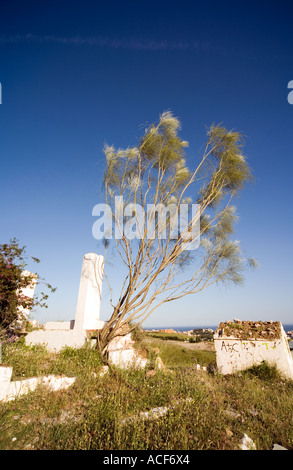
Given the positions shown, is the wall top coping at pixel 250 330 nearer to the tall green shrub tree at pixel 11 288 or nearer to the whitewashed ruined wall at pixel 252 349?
the whitewashed ruined wall at pixel 252 349

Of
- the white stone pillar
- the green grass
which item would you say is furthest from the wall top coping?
the white stone pillar

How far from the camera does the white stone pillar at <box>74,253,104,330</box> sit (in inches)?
274

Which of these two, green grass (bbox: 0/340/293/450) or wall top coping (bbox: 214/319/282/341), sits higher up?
wall top coping (bbox: 214/319/282/341)

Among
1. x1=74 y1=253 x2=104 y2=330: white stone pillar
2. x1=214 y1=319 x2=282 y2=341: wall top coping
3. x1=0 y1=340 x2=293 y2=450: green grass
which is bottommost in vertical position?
x1=0 y1=340 x2=293 y2=450: green grass

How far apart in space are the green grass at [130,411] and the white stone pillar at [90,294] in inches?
39.4

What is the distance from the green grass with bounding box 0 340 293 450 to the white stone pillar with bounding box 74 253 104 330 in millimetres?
1000

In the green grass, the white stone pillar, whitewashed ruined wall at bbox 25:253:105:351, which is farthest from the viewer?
the white stone pillar

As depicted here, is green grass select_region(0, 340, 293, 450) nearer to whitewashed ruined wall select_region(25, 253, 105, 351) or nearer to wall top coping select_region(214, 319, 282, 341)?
whitewashed ruined wall select_region(25, 253, 105, 351)

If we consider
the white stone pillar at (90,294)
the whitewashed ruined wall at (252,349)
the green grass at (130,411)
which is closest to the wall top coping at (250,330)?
the whitewashed ruined wall at (252,349)

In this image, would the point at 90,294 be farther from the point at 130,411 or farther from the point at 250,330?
the point at 250,330

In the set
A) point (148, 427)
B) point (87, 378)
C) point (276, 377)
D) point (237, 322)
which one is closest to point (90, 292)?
point (87, 378)

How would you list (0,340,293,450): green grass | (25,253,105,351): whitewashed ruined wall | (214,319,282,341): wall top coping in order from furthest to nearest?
(214,319,282,341): wall top coping
(25,253,105,351): whitewashed ruined wall
(0,340,293,450): green grass

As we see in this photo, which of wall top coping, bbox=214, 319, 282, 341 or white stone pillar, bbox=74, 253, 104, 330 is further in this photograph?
wall top coping, bbox=214, 319, 282, 341
